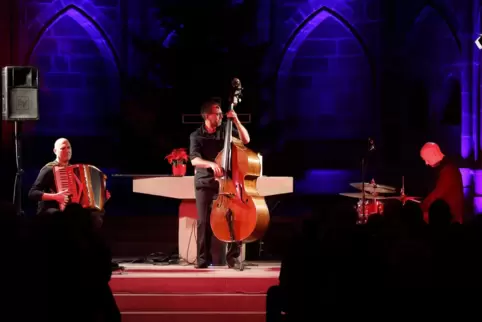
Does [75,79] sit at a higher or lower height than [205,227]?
higher

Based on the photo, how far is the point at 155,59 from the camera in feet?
38.9

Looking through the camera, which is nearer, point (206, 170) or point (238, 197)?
point (238, 197)

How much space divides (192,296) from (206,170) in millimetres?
1599

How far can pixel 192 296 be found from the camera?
730cm

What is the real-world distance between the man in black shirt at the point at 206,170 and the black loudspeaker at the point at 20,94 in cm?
244

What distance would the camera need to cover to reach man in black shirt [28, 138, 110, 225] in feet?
27.3

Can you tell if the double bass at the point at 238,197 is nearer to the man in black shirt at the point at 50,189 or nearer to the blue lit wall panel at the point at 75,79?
the man in black shirt at the point at 50,189

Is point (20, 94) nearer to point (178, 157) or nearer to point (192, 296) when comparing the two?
point (178, 157)

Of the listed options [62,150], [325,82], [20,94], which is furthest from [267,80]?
[62,150]

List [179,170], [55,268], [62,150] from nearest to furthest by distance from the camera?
[55,268] < [62,150] < [179,170]

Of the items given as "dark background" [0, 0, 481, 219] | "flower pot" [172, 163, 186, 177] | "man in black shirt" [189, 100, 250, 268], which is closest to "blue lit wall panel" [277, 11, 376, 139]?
"dark background" [0, 0, 481, 219]

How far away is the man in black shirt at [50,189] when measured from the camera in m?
8.34

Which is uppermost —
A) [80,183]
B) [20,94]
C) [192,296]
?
[20,94]

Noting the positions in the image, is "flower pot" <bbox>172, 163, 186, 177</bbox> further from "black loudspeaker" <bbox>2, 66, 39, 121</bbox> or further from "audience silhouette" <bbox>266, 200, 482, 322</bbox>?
"audience silhouette" <bbox>266, 200, 482, 322</bbox>
